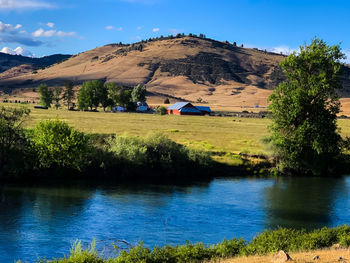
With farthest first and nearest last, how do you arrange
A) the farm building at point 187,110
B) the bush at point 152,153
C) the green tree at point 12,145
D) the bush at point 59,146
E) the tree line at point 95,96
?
the farm building at point 187,110
the tree line at point 95,96
the bush at point 152,153
the bush at point 59,146
the green tree at point 12,145

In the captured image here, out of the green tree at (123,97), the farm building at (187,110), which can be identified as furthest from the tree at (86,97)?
the farm building at (187,110)

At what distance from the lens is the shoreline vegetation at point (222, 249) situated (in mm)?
21987

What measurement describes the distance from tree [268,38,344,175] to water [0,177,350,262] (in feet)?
22.5

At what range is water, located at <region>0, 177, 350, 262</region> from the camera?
104 feet

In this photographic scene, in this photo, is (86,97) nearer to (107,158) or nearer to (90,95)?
(90,95)

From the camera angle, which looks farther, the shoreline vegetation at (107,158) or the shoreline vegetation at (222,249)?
the shoreline vegetation at (107,158)

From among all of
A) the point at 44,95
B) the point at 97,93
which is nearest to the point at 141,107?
the point at 97,93

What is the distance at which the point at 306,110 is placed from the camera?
60.7 meters

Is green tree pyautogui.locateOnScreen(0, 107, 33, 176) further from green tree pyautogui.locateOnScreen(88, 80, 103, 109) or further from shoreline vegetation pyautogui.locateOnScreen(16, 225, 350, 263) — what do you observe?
green tree pyautogui.locateOnScreen(88, 80, 103, 109)

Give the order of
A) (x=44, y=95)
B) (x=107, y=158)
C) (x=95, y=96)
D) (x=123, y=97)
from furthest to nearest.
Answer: (x=123, y=97), (x=44, y=95), (x=95, y=96), (x=107, y=158)

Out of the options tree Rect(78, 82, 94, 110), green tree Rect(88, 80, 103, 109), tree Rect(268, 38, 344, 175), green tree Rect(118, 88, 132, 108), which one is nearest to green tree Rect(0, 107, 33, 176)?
tree Rect(268, 38, 344, 175)

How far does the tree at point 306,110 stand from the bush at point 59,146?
26.2 m

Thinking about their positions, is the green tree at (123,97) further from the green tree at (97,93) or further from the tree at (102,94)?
the green tree at (97,93)

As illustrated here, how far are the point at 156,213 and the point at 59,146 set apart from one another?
766 inches
